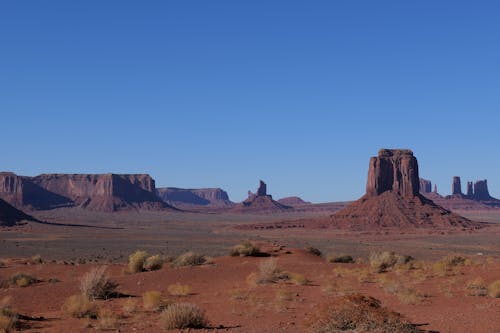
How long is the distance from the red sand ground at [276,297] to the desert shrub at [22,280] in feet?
4.26

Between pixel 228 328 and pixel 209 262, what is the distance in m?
17.2

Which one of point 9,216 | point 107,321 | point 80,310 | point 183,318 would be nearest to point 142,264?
point 80,310

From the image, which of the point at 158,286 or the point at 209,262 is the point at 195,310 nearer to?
the point at 158,286

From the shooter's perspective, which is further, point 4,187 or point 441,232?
point 4,187

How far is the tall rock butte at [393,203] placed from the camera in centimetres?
10394

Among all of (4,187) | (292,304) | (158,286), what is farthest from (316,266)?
(4,187)

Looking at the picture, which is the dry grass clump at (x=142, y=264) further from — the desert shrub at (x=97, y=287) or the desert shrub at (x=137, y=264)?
the desert shrub at (x=97, y=287)

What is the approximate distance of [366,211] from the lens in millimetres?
111688

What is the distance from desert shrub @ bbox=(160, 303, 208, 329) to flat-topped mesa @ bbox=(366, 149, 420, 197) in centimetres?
10496

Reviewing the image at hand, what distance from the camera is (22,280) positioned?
79.1 feet

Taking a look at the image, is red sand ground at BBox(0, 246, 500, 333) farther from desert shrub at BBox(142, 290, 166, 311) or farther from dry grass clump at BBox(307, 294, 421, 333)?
dry grass clump at BBox(307, 294, 421, 333)

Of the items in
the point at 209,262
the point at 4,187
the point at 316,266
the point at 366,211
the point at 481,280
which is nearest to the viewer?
the point at 481,280

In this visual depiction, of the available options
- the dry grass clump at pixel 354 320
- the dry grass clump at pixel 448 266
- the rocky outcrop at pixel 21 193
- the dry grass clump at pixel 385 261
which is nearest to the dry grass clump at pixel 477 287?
the dry grass clump at pixel 448 266

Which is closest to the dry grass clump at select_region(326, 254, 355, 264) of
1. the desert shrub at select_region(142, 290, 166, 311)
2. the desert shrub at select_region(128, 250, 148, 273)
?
the desert shrub at select_region(128, 250, 148, 273)
